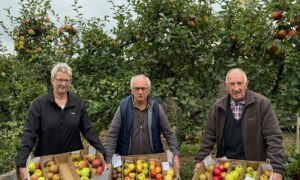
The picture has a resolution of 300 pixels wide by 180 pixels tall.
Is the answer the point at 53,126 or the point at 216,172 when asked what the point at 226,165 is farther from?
the point at 53,126

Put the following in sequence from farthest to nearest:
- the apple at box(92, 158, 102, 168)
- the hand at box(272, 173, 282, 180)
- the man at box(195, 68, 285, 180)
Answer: the apple at box(92, 158, 102, 168) → the man at box(195, 68, 285, 180) → the hand at box(272, 173, 282, 180)

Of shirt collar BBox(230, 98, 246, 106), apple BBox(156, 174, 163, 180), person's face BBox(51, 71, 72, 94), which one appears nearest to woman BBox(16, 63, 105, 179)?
person's face BBox(51, 71, 72, 94)

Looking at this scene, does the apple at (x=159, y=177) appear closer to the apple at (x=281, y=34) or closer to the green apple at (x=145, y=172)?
the green apple at (x=145, y=172)

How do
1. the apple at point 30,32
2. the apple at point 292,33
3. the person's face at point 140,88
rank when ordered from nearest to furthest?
the person's face at point 140,88, the apple at point 292,33, the apple at point 30,32

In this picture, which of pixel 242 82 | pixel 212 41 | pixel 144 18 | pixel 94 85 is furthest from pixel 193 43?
pixel 242 82

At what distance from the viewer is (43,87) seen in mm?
5809

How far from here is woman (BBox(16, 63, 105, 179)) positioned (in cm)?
344

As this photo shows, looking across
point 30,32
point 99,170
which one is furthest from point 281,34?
point 30,32

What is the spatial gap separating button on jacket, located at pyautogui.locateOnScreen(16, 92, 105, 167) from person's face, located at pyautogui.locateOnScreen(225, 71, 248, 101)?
50.1 inches

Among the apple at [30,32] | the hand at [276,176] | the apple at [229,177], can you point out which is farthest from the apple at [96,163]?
the apple at [30,32]

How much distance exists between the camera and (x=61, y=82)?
3451 millimetres

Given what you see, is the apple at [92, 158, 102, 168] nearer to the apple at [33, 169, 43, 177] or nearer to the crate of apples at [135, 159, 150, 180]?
the crate of apples at [135, 159, 150, 180]

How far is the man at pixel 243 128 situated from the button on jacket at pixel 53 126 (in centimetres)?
105

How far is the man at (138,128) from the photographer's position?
144 inches
